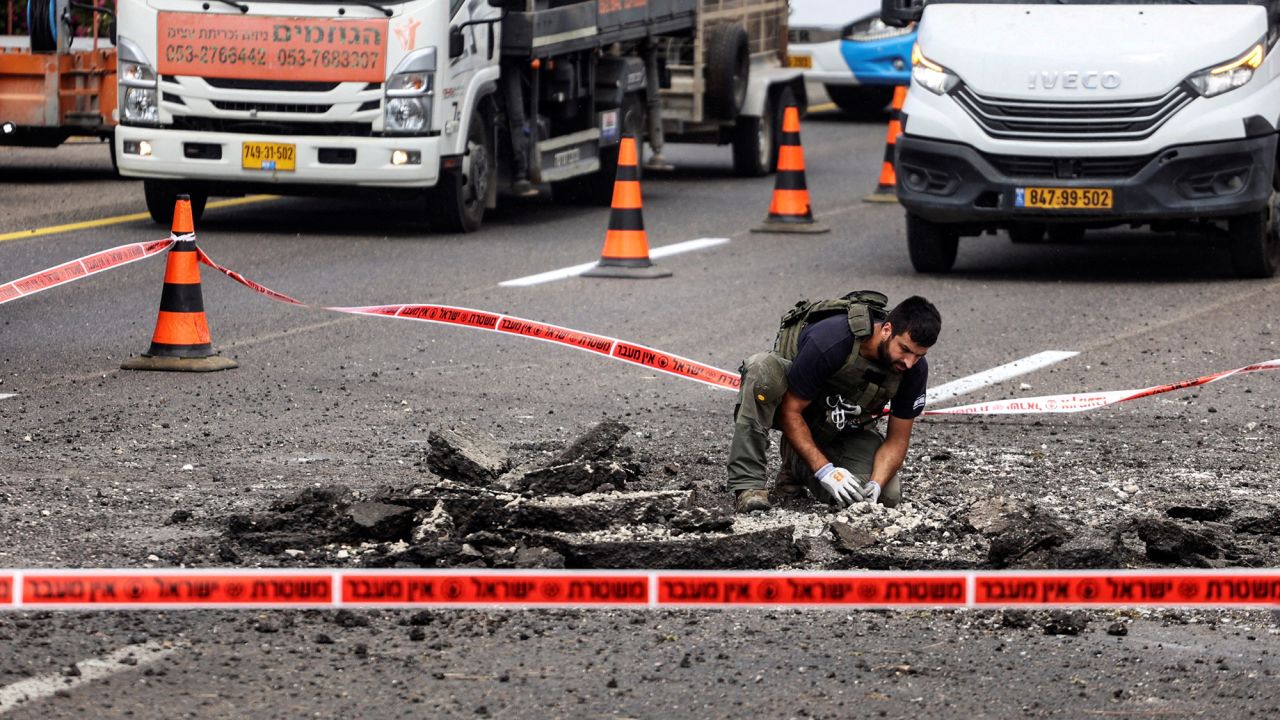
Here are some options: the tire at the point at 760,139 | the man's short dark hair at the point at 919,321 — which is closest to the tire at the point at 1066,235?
the tire at the point at 760,139

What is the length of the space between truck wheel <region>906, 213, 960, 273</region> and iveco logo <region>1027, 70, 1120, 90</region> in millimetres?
1195

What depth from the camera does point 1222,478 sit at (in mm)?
7340

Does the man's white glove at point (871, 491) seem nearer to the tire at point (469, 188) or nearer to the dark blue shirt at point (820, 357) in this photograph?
the dark blue shirt at point (820, 357)

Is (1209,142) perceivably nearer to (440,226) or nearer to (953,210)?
(953,210)

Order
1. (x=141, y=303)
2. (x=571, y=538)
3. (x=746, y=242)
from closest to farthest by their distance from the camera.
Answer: (x=571, y=538) → (x=141, y=303) → (x=746, y=242)

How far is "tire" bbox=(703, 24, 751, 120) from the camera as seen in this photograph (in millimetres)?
18500

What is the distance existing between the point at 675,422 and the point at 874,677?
346cm

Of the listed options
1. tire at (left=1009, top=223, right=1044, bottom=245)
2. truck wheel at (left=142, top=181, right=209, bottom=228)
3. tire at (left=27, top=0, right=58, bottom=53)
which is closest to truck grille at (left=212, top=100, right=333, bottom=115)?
truck wheel at (left=142, top=181, right=209, bottom=228)

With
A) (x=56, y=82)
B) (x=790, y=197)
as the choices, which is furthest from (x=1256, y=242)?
(x=56, y=82)

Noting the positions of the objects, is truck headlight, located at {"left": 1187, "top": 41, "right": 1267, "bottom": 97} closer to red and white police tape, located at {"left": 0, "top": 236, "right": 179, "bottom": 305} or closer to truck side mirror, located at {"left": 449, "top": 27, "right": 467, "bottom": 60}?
truck side mirror, located at {"left": 449, "top": 27, "right": 467, "bottom": 60}

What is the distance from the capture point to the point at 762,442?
670 centimetres

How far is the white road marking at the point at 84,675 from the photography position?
15.2ft

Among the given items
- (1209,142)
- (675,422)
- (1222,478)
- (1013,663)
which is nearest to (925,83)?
(1209,142)

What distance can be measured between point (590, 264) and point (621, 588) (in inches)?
343
